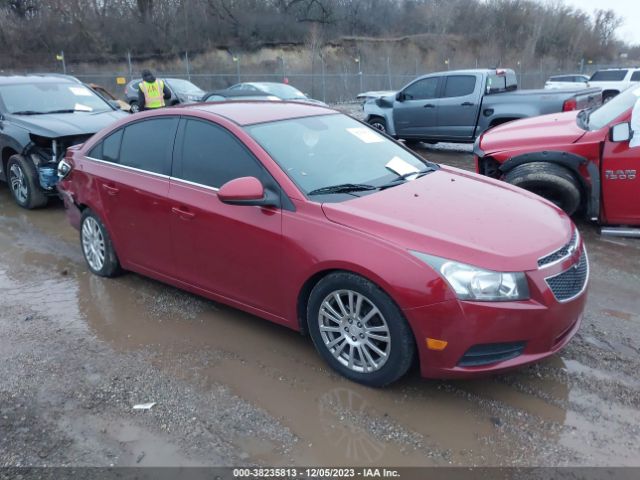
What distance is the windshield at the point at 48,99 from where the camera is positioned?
310 inches

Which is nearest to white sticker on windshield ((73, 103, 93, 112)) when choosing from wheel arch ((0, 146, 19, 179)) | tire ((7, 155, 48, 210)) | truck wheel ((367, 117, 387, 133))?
wheel arch ((0, 146, 19, 179))

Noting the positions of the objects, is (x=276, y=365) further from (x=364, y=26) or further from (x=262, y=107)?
(x=364, y=26)

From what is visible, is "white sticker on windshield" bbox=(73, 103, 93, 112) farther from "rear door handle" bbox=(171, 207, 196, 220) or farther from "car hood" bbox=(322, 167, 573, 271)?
"car hood" bbox=(322, 167, 573, 271)

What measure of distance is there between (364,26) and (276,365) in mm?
56711

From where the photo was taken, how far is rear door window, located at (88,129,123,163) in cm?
466

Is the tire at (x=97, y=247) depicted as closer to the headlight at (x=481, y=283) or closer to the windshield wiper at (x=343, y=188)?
the windshield wiper at (x=343, y=188)

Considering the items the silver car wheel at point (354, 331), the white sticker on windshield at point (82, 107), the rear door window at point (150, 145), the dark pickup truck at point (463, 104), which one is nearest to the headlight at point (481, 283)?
the silver car wheel at point (354, 331)

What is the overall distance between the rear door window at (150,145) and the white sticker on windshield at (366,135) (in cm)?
142

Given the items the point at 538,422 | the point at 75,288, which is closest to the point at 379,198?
the point at 538,422

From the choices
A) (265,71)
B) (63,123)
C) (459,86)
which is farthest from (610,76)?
(63,123)

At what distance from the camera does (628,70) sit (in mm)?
23594

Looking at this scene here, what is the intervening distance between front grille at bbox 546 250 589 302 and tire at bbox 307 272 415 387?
861 mm

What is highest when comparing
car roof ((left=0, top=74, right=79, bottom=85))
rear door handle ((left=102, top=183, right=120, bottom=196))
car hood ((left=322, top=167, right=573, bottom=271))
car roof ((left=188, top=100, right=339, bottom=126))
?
car roof ((left=0, top=74, right=79, bottom=85))

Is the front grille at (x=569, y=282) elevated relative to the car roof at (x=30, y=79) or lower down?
lower down
